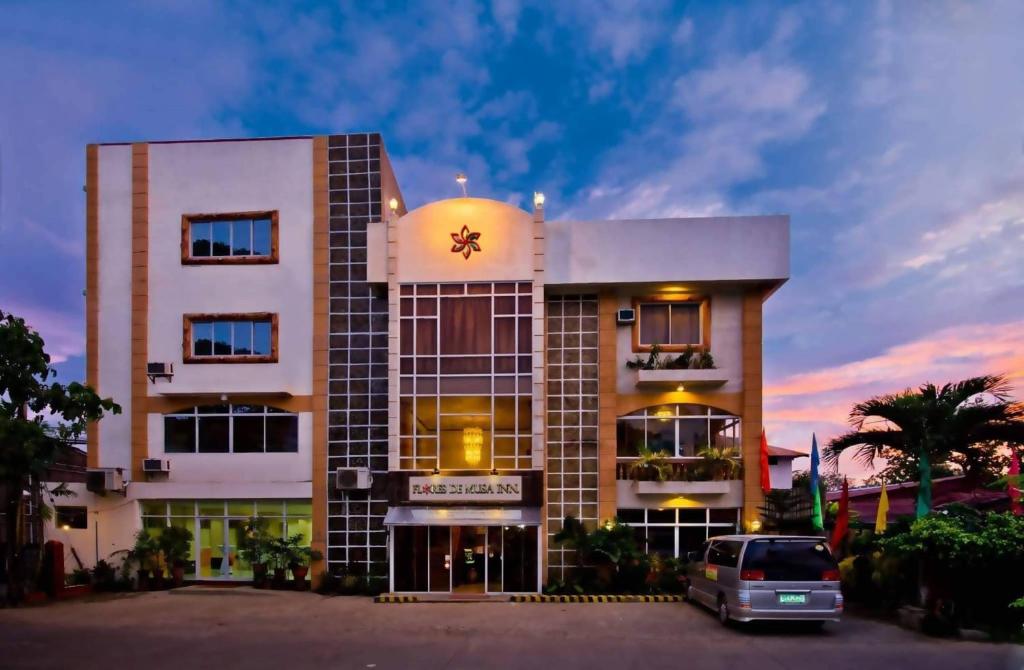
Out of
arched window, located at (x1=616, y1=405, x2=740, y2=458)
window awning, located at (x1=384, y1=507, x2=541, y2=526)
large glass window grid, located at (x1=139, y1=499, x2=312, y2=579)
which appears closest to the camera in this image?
window awning, located at (x1=384, y1=507, x2=541, y2=526)

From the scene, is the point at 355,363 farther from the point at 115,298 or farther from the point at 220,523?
the point at 115,298

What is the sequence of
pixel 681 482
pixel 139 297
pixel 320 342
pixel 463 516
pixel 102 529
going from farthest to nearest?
pixel 139 297
pixel 102 529
pixel 320 342
pixel 681 482
pixel 463 516

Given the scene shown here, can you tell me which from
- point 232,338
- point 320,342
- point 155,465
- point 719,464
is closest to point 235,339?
point 232,338

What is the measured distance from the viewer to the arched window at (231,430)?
63.2ft

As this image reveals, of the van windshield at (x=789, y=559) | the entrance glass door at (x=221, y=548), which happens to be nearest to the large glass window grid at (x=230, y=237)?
the entrance glass door at (x=221, y=548)

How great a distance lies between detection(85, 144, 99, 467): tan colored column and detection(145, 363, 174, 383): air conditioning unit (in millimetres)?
1893

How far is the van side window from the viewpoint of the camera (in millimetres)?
→ 12680

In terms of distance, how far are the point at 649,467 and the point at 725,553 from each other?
494 cm

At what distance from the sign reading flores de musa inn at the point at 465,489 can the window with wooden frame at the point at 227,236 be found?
811cm

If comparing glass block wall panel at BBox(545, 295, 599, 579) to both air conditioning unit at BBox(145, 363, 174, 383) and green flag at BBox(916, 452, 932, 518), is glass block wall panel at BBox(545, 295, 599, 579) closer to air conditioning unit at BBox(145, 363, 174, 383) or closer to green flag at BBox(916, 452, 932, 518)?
green flag at BBox(916, 452, 932, 518)

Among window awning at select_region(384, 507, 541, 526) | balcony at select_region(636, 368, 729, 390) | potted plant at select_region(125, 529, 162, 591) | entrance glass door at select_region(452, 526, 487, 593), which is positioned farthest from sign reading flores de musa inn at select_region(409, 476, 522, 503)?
potted plant at select_region(125, 529, 162, 591)

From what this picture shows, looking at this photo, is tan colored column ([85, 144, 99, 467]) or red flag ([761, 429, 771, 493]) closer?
red flag ([761, 429, 771, 493])

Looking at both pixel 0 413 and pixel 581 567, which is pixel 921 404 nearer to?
pixel 581 567

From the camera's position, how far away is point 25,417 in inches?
674
